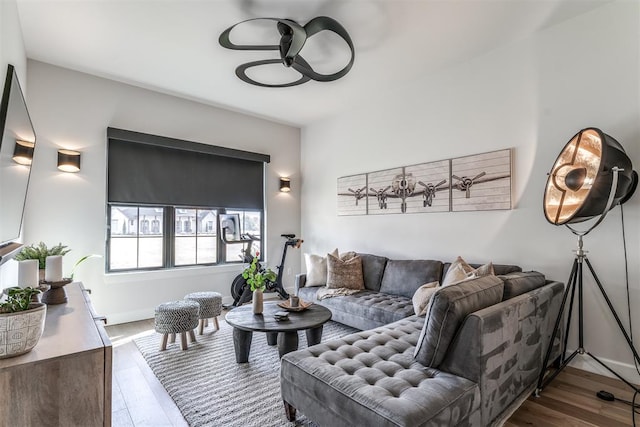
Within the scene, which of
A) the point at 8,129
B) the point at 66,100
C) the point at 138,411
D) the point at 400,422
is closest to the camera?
the point at 400,422

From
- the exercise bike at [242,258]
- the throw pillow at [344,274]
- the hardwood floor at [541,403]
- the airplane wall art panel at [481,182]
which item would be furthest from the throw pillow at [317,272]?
the hardwood floor at [541,403]

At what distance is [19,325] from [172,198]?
3.62 m

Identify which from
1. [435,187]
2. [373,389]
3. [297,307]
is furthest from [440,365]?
[435,187]

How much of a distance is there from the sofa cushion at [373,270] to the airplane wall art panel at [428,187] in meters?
0.77

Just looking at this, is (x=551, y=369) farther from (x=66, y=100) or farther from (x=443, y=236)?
(x=66, y=100)

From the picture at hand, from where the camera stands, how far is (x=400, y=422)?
136cm

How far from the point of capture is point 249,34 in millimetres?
3078

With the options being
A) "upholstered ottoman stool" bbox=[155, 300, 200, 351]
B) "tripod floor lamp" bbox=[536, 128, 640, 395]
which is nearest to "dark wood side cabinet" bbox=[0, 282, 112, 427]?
"upholstered ottoman stool" bbox=[155, 300, 200, 351]

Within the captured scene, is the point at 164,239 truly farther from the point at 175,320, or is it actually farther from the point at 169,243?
the point at 175,320

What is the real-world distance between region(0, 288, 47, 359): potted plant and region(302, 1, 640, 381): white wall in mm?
3686

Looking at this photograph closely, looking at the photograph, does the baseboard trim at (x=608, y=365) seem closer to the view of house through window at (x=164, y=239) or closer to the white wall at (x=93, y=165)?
the view of house through window at (x=164, y=239)

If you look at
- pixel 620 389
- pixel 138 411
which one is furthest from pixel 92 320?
pixel 620 389

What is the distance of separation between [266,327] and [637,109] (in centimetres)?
354

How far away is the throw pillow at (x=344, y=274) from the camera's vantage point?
163 inches
